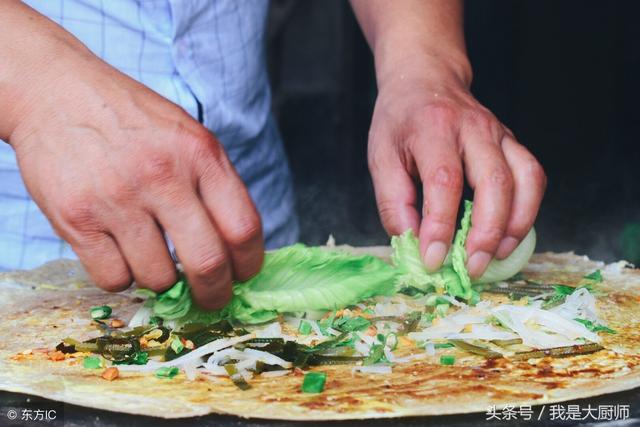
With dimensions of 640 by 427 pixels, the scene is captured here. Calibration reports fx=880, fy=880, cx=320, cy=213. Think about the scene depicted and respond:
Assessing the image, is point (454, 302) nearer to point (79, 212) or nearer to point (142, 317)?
point (142, 317)

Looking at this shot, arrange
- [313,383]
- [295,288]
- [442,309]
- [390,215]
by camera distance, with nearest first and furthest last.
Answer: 1. [313,383]
2. [442,309]
3. [295,288]
4. [390,215]

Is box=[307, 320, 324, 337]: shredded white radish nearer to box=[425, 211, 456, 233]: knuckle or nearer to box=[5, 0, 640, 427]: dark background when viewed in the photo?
box=[425, 211, 456, 233]: knuckle

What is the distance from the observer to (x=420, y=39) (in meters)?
3.37

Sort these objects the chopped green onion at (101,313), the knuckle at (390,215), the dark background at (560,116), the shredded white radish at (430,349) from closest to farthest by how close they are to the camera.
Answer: the shredded white radish at (430,349), the chopped green onion at (101,313), the knuckle at (390,215), the dark background at (560,116)

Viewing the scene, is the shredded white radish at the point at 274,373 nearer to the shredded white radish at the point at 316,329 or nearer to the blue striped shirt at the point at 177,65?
the shredded white radish at the point at 316,329

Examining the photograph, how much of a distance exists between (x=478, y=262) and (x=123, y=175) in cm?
124

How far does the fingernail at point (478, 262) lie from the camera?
2.85 m

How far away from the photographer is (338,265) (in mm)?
2945

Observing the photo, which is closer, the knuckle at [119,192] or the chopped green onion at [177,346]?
the knuckle at [119,192]

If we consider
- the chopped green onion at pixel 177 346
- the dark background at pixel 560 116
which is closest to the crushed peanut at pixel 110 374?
the chopped green onion at pixel 177 346

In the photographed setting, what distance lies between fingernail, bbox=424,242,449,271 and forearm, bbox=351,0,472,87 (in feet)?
2.47

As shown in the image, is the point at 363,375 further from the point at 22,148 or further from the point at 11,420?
the point at 22,148

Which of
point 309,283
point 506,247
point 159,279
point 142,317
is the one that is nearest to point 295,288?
point 309,283

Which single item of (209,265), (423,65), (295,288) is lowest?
(295,288)
